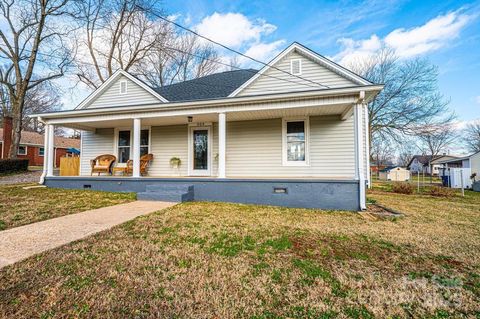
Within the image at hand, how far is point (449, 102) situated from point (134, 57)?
2353 cm

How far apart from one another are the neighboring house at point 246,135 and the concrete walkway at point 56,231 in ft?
6.05

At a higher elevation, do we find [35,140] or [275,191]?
[35,140]

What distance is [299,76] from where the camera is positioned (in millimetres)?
8547

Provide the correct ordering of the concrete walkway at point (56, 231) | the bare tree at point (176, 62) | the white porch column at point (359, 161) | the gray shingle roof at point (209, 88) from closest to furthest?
the concrete walkway at point (56, 231) < the white porch column at point (359, 161) < the gray shingle roof at point (209, 88) < the bare tree at point (176, 62)

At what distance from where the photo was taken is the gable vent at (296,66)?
8531 mm

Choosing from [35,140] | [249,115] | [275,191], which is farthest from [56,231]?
[35,140]

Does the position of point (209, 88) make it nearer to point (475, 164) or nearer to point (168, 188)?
point (168, 188)

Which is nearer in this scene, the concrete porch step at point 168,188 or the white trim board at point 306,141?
the concrete porch step at point 168,188

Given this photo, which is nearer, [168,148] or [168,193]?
[168,193]

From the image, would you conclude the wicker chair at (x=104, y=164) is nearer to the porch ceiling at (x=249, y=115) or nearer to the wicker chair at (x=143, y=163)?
the wicker chair at (x=143, y=163)

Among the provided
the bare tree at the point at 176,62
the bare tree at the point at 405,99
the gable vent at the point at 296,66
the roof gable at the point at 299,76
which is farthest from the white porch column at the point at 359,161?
the bare tree at the point at 176,62

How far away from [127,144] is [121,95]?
2.10 m

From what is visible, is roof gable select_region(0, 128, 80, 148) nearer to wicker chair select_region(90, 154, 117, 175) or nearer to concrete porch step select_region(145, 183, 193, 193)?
wicker chair select_region(90, 154, 117, 175)

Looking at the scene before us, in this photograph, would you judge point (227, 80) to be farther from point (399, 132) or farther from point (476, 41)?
point (399, 132)
